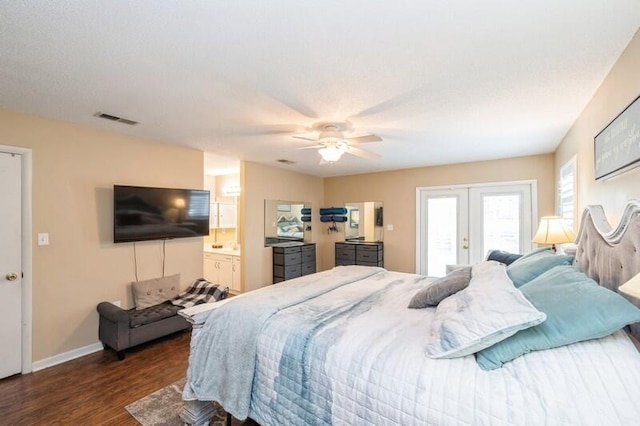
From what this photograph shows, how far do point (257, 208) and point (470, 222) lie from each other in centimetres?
374

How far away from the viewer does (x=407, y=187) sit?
5668mm

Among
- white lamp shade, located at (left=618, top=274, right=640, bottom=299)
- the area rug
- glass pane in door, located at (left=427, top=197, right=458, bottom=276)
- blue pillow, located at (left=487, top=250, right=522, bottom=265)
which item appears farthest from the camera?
glass pane in door, located at (left=427, top=197, right=458, bottom=276)

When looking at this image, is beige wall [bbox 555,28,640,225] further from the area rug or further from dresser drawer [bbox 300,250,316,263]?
dresser drawer [bbox 300,250,316,263]

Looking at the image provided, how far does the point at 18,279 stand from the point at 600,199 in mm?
5020

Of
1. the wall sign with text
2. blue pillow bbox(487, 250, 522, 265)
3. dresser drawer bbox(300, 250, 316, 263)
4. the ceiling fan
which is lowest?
dresser drawer bbox(300, 250, 316, 263)

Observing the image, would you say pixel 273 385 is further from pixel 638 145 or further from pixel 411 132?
pixel 411 132

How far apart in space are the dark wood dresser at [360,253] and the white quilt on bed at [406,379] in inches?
151

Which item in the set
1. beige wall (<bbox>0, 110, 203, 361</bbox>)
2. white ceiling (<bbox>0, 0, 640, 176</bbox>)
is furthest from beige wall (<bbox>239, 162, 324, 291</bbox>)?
white ceiling (<bbox>0, 0, 640, 176</bbox>)

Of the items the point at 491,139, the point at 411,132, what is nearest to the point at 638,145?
the point at 411,132

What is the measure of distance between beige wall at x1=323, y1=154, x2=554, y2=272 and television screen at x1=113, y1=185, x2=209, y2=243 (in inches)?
127

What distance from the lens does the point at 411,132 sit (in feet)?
10.8

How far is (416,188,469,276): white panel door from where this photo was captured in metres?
5.13

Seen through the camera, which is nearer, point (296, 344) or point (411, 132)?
point (296, 344)

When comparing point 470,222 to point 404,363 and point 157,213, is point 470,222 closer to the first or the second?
point 404,363
